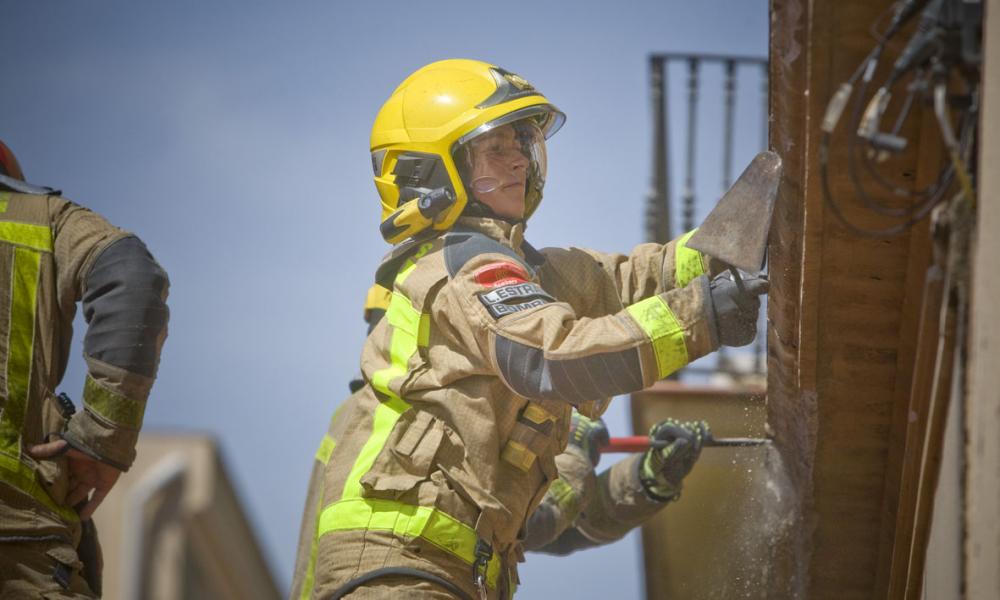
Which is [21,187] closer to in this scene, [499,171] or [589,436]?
[499,171]

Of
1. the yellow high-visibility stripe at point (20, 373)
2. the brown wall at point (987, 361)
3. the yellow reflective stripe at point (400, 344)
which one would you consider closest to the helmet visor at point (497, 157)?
the yellow reflective stripe at point (400, 344)

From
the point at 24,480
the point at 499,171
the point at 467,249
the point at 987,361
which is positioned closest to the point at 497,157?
the point at 499,171

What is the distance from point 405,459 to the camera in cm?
416

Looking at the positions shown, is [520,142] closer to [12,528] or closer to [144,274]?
[144,274]

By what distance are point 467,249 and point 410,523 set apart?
2.96ft

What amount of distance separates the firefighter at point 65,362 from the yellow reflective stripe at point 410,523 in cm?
92

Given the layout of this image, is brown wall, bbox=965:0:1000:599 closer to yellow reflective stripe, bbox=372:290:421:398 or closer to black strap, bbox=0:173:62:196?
yellow reflective stripe, bbox=372:290:421:398

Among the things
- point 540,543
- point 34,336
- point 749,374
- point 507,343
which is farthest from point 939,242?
point 749,374

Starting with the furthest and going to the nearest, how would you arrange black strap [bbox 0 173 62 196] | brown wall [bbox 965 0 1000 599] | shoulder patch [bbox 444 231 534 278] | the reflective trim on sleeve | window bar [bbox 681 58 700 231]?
window bar [bbox 681 58 700 231]
black strap [bbox 0 173 62 196]
shoulder patch [bbox 444 231 534 278]
the reflective trim on sleeve
brown wall [bbox 965 0 1000 599]

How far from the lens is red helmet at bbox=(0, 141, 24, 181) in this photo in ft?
16.4

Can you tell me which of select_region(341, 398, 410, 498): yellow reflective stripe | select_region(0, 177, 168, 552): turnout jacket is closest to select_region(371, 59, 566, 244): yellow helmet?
select_region(341, 398, 410, 498): yellow reflective stripe

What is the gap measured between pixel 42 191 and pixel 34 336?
579mm

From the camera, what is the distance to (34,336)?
452 cm

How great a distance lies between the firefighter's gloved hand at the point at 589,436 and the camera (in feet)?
17.9
